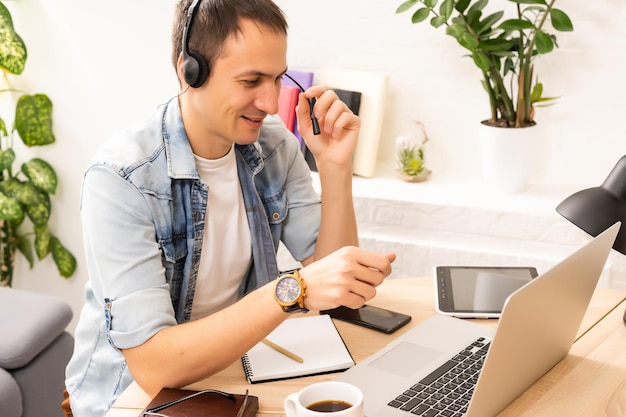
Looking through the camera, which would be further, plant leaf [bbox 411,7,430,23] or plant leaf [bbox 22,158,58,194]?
plant leaf [bbox 22,158,58,194]

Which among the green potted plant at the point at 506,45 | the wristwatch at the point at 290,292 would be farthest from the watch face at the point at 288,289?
the green potted plant at the point at 506,45

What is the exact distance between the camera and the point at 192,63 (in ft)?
5.10

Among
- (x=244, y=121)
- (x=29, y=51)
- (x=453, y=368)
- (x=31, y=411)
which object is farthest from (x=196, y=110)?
(x=29, y=51)

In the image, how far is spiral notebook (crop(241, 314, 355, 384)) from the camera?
1.39 meters

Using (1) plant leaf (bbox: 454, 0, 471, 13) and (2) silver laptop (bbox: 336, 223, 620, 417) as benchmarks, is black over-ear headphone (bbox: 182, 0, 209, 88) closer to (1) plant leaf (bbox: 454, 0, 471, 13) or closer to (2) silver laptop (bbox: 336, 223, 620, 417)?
(2) silver laptop (bbox: 336, 223, 620, 417)

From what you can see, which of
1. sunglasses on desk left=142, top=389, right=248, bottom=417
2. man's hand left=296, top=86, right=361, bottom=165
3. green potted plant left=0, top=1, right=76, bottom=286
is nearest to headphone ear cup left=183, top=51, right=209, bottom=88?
man's hand left=296, top=86, right=361, bottom=165

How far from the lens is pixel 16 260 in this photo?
11.3ft

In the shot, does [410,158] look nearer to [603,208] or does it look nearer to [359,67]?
[359,67]

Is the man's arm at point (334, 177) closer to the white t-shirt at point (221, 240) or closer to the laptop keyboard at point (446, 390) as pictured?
the white t-shirt at point (221, 240)

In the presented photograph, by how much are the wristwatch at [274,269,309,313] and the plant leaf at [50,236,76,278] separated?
7.12ft

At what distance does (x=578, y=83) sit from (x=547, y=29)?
19 cm

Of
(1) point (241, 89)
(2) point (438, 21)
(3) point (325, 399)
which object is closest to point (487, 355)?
(3) point (325, 399)

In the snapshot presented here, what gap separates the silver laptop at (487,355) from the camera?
1144mm

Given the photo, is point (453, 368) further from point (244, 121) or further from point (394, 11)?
point (394, 11)
